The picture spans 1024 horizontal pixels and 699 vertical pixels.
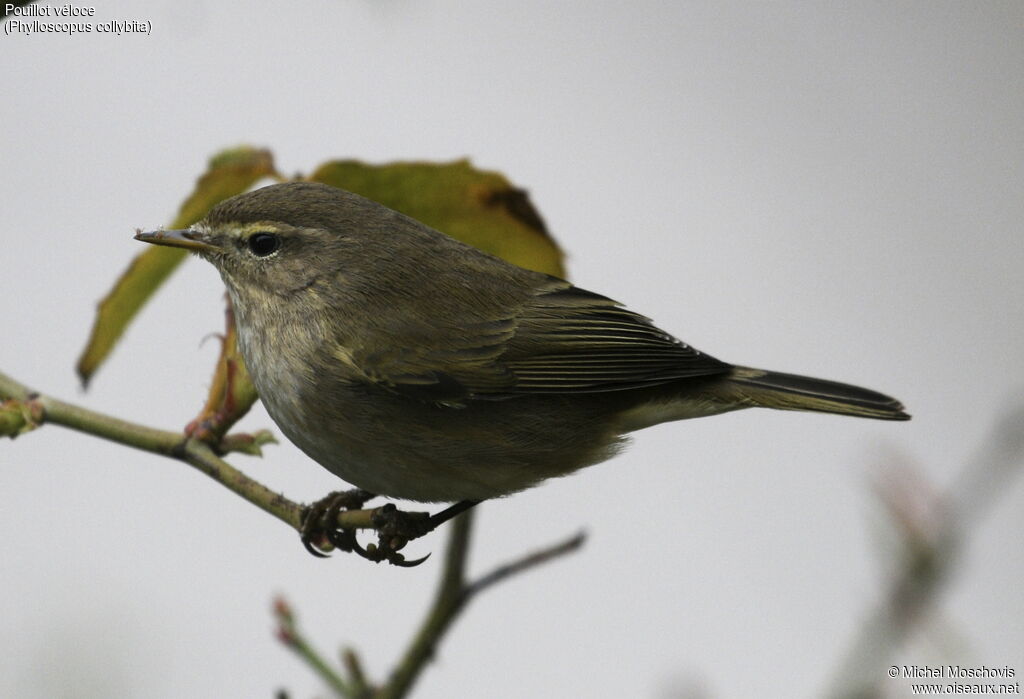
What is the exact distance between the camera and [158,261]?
2553 millimetres

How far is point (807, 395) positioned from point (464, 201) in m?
1.28

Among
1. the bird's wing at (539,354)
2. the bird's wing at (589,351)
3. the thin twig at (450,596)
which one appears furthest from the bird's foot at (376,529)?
the bird's wing at (589,351)

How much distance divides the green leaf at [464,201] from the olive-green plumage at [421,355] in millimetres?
240

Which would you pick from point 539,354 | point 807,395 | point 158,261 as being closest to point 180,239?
point 158,261

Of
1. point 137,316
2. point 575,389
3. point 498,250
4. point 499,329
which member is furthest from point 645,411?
point 137,316

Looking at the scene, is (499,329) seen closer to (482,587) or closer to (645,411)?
(645,411)

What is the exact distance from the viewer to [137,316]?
2.49 metres

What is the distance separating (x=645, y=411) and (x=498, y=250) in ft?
2.37

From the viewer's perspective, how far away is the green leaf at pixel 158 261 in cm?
246

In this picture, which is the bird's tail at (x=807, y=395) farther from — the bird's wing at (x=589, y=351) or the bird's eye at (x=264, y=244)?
the bird's eye at (x=264, y=244)

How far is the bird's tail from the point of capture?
312 centimetres

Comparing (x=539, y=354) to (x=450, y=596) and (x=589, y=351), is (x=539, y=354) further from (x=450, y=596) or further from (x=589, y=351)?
(x=450, y=596)

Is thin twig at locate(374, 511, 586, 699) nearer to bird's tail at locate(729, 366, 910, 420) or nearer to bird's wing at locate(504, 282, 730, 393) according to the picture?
bird's wing at locate(504, 282, 730, 393)

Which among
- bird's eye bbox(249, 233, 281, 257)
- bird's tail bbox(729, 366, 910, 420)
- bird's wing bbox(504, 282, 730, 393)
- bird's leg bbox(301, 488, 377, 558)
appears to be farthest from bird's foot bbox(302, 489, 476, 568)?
bird's tail bbox(729, 366, 910, 420)
